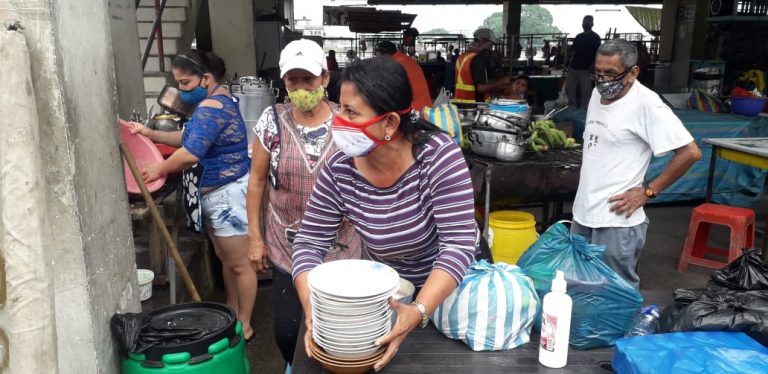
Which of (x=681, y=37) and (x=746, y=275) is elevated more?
(x=681, y=37)

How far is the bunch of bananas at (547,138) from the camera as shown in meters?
4.75

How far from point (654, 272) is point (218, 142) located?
391cm

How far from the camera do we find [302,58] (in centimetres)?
255

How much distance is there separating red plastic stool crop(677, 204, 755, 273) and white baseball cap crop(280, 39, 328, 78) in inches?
155

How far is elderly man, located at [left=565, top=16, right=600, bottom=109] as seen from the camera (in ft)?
30.6

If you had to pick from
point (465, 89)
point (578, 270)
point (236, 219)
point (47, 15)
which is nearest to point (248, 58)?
point (465, 89)

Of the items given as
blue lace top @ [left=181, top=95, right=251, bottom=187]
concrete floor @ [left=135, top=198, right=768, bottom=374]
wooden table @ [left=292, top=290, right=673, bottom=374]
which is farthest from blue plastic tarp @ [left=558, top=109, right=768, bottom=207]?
wooden table @ [left=292, top=290, right=673, bottom=374]

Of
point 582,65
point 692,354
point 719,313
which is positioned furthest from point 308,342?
point 582,65

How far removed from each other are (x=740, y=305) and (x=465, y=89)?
5.75 m

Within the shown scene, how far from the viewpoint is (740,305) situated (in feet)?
5.44

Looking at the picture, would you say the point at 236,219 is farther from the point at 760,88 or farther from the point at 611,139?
the point at 760,88

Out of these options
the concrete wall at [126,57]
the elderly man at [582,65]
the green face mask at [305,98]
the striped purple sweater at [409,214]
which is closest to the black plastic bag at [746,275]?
the striped purple sweater at [409,214]

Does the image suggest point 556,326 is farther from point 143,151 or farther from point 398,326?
point 143,151

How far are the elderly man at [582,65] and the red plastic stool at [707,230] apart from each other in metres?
4.41
